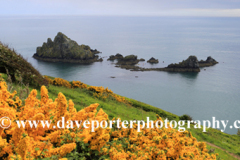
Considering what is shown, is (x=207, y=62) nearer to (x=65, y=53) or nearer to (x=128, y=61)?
(x=128, y=61)

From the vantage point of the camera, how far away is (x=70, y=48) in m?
99.8

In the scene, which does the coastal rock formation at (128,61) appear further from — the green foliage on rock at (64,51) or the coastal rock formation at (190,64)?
the coastal rock formation at (190,64)

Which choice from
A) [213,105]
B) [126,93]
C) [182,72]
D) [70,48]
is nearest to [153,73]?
[182,72]

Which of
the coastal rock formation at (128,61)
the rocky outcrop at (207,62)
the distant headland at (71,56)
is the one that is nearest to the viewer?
the coastal rock formation at (128,61)

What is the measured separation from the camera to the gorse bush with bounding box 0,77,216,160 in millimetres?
4000

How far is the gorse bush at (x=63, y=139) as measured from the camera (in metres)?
4.00

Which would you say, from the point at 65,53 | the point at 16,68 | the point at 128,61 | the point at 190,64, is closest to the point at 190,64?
the point at 190,64

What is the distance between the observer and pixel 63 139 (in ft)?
16.5

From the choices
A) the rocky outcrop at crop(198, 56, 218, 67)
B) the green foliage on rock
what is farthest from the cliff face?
the green foliage on rock

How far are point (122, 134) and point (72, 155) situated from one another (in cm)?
313

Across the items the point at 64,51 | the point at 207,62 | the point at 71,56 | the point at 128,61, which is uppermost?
the point at 64,51

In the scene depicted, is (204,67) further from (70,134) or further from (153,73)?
(70,134)

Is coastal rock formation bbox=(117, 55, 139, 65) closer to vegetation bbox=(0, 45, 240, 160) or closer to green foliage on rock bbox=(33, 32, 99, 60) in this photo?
green foliage on rock bbox=(33, 32, 99, 60)

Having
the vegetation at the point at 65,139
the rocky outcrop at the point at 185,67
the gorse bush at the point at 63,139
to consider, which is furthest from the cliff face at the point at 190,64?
the gorse bush at the point at 63,139
